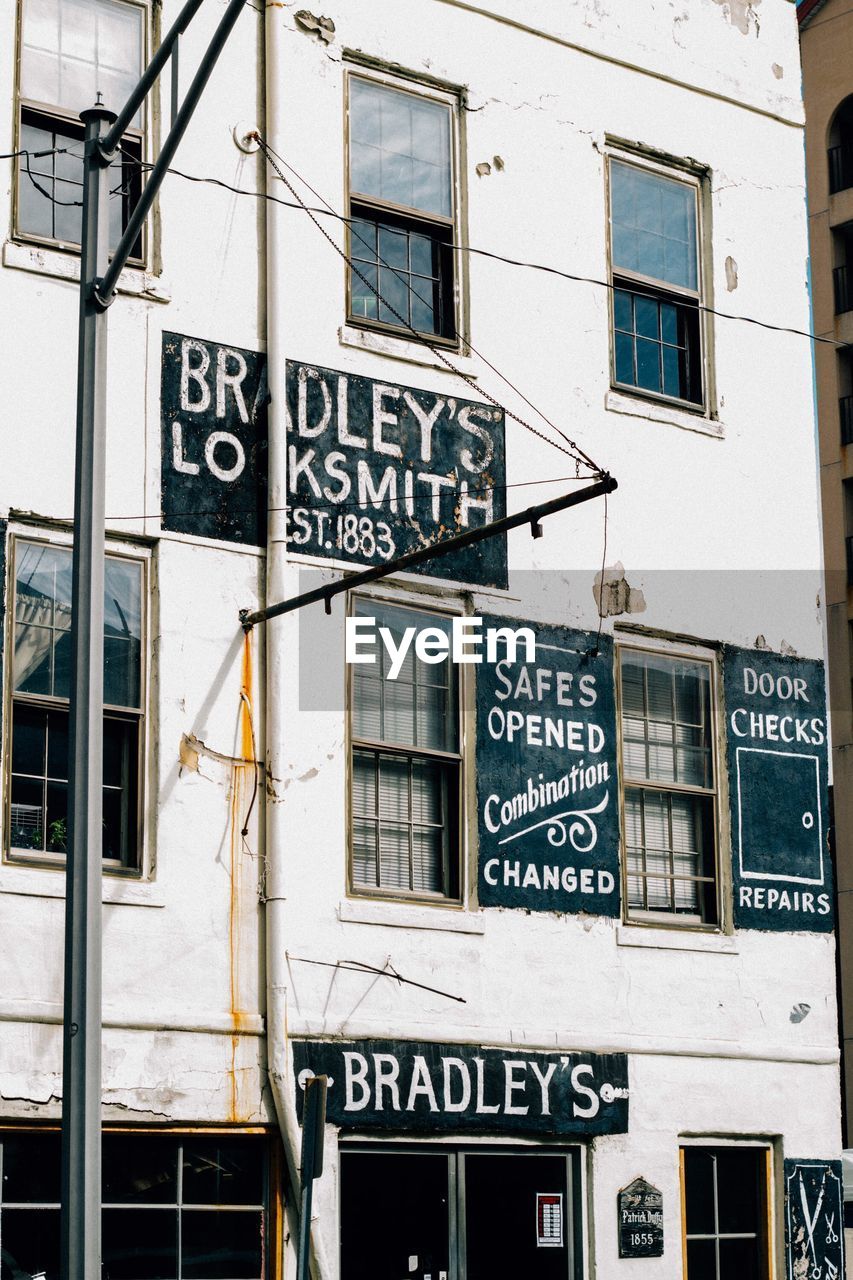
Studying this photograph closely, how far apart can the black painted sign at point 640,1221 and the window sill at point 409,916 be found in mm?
2090

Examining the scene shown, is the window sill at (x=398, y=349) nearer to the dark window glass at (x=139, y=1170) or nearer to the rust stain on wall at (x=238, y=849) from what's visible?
the rust stain on wall at (x=238, y=849)

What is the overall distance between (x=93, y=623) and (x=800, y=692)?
7.54m

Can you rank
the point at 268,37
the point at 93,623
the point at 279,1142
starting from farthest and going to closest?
1. the point at 268,37
2. the point at 279,1142
3. the point at 93,623

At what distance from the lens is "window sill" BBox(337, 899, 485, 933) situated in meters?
12.7

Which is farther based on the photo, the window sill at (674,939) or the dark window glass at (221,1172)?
the window sill at (674,939)

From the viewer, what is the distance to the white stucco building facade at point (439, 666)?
1202 cm

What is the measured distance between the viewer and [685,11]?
16172mm

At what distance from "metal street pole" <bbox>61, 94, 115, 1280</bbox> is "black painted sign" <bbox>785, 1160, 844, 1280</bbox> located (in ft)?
23.0

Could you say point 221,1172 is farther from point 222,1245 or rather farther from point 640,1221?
point 640,1221

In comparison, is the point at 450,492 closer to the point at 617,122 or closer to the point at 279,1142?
the point at 617,122

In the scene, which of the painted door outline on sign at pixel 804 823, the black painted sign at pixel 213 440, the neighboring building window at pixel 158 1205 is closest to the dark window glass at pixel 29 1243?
the neighboring building window at pixel 158 1205

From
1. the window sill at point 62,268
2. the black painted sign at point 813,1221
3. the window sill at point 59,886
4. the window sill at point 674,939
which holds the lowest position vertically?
the black painted sign at point 813,1221

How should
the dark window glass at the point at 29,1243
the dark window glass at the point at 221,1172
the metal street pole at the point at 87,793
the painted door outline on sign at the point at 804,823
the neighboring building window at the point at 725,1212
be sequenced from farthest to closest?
the painted door outline on sign at the point at 804,823 < the neighboring building window at the point at 725,1212 < the dark window glass at the point at 221,1172 < the dark window glass at the point at 29,1243 < the metal street pole at the point at 87,793

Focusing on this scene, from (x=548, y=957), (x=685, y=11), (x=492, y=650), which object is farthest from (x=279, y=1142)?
(x=685, y=11)
